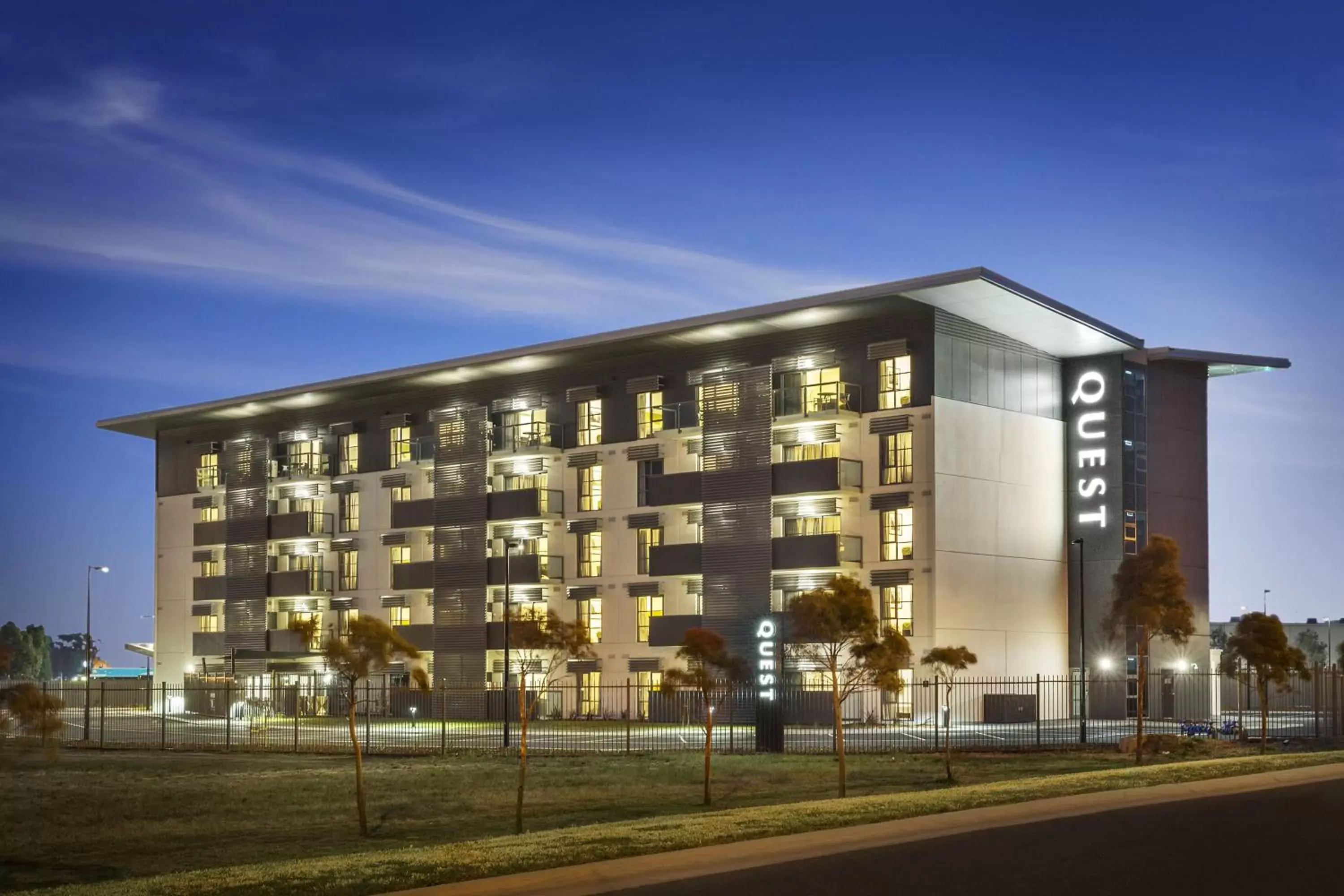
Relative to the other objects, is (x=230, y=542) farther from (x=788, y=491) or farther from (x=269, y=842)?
(x=269, y=842)

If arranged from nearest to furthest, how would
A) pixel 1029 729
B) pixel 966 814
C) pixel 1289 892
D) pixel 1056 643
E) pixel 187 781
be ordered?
pixel 1289 892 < pixel 966 814 < pixel 187 781 < pixel 1029 729 < pixel 1056 643

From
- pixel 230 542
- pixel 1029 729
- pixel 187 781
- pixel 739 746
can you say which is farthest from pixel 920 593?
pixel 230 542

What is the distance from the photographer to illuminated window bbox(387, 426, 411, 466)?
82.6m

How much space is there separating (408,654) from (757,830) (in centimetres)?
922

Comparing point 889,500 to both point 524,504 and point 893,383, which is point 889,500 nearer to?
point 893,383

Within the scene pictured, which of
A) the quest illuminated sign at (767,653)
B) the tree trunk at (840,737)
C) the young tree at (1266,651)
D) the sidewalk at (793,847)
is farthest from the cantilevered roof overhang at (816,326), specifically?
the sidewalk at (793,847)

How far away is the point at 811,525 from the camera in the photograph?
66.1 metres

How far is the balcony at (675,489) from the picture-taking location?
226 ft

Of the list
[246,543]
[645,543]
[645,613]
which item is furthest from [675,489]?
[246,543]

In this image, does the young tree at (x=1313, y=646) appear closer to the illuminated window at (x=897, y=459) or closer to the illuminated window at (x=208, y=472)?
the illuminated window at (x=897, y=459)

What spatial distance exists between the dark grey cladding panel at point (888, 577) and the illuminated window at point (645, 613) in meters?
11.8

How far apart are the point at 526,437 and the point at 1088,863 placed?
60.3m

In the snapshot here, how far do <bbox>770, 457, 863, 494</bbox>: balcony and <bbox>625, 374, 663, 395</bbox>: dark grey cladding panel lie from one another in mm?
8517

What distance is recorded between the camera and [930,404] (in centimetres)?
6159
